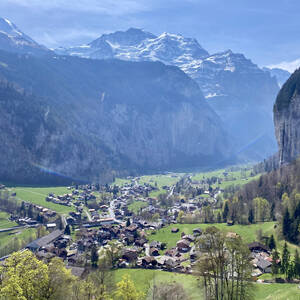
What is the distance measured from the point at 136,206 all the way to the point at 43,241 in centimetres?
7346

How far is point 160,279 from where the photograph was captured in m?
63.0

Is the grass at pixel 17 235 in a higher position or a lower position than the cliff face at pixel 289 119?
lower

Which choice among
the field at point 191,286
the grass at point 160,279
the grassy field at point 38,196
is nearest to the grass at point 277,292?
the field at point 191,286

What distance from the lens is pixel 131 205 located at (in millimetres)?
175750

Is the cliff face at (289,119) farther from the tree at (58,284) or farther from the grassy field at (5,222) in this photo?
the tree at (58,284)

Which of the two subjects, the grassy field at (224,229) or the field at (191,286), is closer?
the field at (191,286)

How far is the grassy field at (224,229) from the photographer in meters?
89.5

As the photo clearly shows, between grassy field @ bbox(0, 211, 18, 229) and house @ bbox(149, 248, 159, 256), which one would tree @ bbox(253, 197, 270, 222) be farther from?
grassy field @ bbox(0, 211, 18, 229)

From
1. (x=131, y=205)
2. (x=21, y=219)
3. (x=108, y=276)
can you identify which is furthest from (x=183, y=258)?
(x=131, y=205)

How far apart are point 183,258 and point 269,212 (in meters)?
43.6

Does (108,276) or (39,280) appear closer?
(39,280)

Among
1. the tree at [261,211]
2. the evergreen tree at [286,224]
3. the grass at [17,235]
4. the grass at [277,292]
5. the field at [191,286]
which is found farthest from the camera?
the grass at [17,235]

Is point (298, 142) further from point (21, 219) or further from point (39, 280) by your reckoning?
point (39, 280)

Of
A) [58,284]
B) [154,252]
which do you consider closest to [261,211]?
[154,252]
